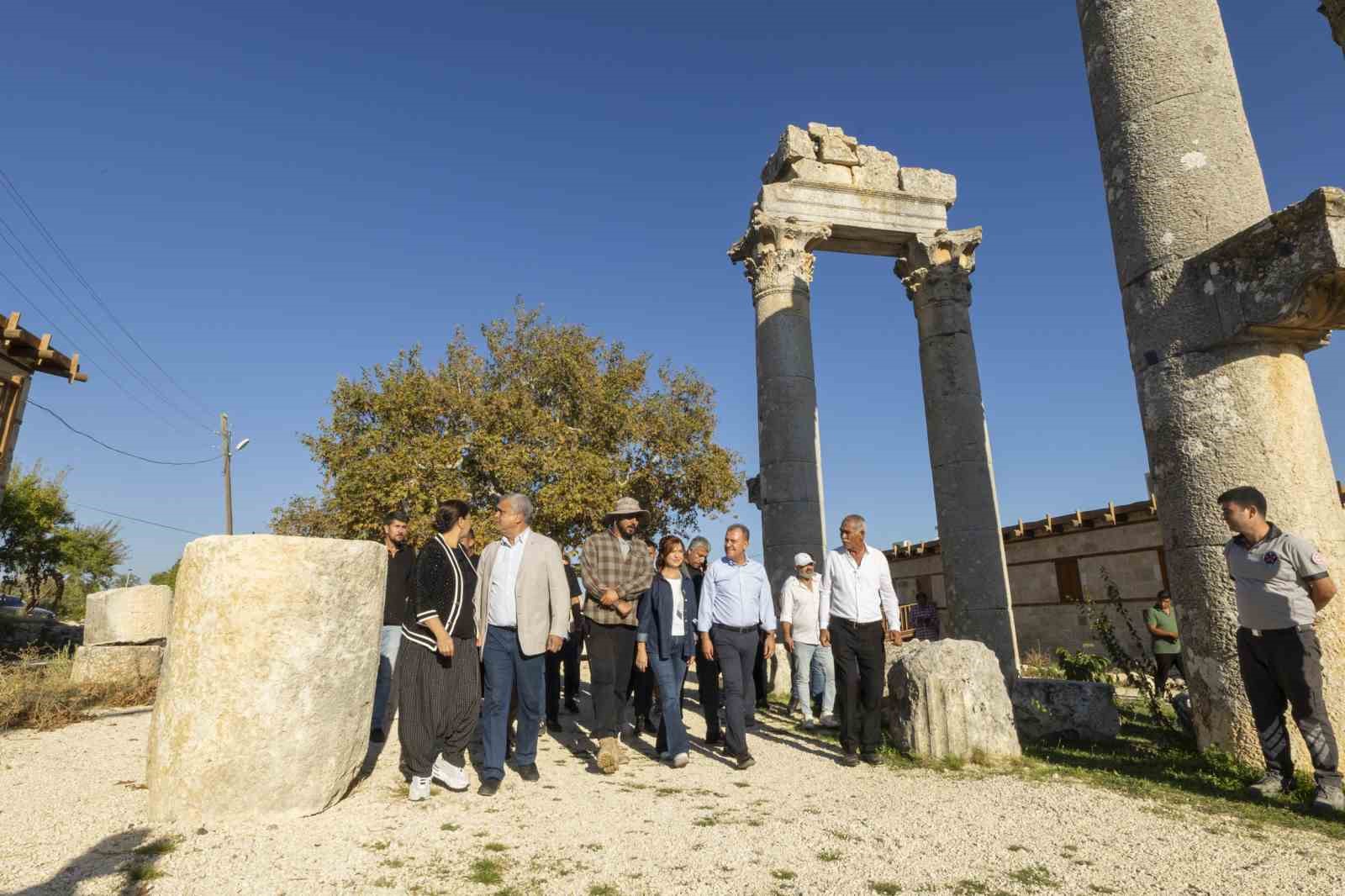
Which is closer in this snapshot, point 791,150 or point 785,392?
point 785,392

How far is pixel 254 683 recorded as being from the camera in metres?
3.97

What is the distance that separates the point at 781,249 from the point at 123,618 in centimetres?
1068

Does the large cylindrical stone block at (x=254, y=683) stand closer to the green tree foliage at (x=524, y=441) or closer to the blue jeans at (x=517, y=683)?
the blue jeans at (x=517, y=683)

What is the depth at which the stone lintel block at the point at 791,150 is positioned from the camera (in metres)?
11.8

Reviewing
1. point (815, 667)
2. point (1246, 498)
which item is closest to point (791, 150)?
point (815, 667)

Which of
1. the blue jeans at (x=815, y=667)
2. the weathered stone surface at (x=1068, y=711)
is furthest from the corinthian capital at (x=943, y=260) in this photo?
the weathered stone surface at (x=1068, y=711)

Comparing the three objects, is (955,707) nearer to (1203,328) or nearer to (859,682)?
(859,682)

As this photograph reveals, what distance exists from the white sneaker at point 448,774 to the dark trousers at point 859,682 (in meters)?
2.78

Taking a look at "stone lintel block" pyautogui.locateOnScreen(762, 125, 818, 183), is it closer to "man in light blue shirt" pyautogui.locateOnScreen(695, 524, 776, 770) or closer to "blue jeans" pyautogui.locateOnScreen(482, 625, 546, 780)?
"man in light blue shirt" pyautogui.locateOnScreen(695, 524, 776, 770)

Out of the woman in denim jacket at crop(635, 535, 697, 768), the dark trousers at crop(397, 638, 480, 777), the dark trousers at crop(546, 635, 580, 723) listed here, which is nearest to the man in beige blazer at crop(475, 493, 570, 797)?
the dark trousers at crop(397, 638, 480, 777)

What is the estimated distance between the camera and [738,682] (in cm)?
580

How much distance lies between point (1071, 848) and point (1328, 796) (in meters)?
1.59

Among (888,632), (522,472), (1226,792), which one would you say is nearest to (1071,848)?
(1226,792)

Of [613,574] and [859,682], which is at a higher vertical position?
[613,574]
